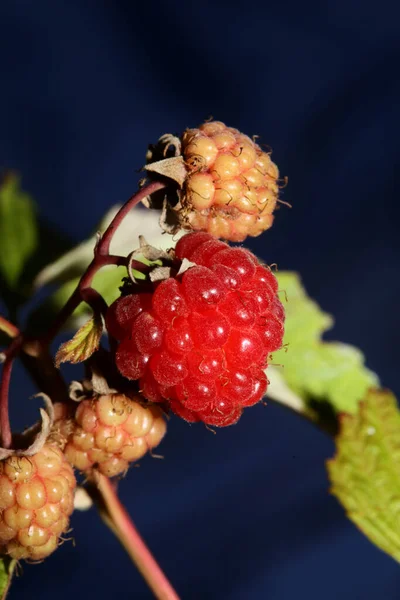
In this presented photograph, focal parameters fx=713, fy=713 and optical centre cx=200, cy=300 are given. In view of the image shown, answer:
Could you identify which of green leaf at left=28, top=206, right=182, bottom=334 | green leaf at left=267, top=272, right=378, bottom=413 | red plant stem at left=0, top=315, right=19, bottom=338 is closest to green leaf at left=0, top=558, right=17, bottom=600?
red plant stem at left=0, top=315, right=19, bottom=338

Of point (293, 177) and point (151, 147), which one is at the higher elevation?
point (151, 147)

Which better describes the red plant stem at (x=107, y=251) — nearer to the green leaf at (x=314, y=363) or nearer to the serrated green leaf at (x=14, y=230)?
the green leaf at (x=314, y=363)

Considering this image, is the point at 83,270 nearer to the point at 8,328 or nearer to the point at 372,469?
the point at 8,328

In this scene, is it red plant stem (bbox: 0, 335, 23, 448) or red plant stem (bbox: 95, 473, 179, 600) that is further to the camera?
red plant stem (bbox: 95, 473, 179, 600)

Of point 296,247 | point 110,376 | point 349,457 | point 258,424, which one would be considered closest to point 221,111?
point 296,247

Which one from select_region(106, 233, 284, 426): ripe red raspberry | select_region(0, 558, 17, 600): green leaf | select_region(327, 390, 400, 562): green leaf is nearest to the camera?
select_region(106, 233, 284, 426): ripe red raspberry

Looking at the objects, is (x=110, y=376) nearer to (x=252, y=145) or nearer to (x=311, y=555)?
(x=252, y=145)

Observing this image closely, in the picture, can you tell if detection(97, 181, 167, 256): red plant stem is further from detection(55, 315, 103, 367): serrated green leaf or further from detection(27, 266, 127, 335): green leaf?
detection(27, 266, 127, 335): green leaf
